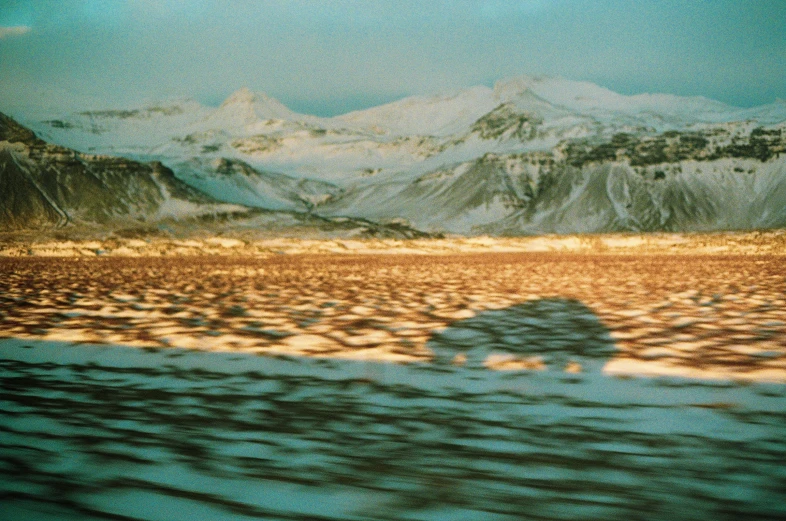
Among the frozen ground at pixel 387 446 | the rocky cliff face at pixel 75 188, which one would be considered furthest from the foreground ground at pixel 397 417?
the rocky cliff face at pixel 75 188

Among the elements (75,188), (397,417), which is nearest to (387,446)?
(397,417)

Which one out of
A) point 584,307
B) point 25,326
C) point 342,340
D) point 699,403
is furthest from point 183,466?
point 584,307

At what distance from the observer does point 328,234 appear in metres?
131

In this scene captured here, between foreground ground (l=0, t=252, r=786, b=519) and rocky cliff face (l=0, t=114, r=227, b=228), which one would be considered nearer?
foreground ground (l=0, t=252, r=786, b=519)

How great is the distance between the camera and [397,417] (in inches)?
152

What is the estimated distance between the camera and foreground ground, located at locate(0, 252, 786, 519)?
2.66 meters

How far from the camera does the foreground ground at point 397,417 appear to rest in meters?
2.66

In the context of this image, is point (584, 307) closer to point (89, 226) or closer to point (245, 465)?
point (245, 465)

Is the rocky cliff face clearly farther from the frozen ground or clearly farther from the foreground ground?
the frozen ground

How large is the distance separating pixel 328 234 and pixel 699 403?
420 feet

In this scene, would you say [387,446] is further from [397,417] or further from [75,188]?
[75,188]

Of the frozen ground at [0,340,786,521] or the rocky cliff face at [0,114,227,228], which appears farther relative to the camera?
the rocky cliff face at [0,114,227,228]

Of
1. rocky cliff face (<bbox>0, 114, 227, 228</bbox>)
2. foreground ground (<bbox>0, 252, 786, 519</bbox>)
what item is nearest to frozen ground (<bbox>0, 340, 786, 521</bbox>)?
foreground ground (<bbox>0, 252, 786, 519</bbox>)

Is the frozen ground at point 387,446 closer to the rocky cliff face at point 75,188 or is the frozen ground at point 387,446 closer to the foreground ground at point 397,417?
the foreground ground at point 397,417
